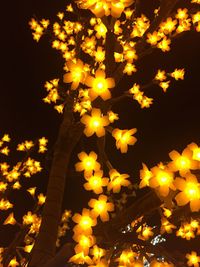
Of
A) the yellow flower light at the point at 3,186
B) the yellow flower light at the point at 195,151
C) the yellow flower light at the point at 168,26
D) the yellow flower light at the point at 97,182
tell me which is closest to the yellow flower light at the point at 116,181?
the yellow flower light at the point at 97,182

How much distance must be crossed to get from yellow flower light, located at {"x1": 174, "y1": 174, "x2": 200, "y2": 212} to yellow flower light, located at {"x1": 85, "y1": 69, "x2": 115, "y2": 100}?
105 centimetres

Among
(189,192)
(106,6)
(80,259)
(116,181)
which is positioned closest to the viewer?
(189,192)

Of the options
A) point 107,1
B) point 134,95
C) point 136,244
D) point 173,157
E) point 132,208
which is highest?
point 134,95

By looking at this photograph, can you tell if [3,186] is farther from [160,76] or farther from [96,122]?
[96,122]

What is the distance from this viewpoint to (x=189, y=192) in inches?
122

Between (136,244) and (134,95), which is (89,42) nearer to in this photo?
(134,95)

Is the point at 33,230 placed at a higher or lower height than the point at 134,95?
lower

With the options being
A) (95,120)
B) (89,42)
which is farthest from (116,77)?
(89,42)

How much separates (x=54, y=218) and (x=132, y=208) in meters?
2.06

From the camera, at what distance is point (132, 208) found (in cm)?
351

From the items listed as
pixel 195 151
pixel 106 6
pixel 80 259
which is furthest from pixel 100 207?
pixel 106 6

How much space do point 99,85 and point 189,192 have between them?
127cm

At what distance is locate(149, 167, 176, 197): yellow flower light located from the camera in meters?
3.26

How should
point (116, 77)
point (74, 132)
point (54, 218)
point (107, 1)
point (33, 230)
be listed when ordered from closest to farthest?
point (107, 1) → point (116, 77) → point (54, 218) → point (74, 132) → point (33, 230)
